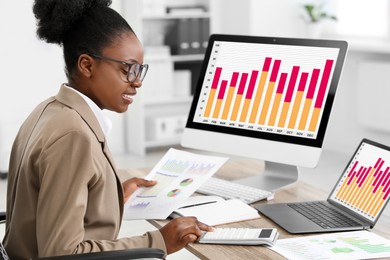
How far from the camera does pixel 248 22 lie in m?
5.75

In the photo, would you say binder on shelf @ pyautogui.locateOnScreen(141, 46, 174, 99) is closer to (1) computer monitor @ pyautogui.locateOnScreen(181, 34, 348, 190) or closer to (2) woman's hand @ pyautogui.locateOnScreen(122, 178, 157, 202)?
(1) computer monitor @ pyautogui.locateOnScreen(181, 34, 348, 190)

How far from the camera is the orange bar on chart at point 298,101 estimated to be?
2285mm

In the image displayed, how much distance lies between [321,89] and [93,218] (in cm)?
93

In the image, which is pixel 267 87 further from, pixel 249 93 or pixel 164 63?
pixel 164 63

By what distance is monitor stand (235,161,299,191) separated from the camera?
7.62 ft

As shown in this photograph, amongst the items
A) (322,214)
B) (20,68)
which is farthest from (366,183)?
(20,68)

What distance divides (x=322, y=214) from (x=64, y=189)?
2.54ft

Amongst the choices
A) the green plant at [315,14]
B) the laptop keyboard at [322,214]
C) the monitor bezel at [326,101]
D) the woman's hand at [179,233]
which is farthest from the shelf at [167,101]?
the woman's hand at [179,233]

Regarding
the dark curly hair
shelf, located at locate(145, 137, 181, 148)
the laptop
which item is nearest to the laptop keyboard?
the laptop

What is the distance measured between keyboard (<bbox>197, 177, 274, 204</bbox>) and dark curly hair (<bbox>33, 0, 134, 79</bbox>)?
2.19ft

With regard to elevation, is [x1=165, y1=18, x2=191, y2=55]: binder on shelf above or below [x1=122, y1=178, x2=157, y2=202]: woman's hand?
above

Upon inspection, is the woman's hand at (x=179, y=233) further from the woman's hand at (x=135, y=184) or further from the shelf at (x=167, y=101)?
the shelf at (x=167, y=101)

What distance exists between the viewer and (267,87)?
235 centimetres

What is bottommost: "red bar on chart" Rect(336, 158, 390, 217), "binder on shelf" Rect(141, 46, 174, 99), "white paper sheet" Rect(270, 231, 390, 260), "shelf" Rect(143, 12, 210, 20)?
"binder on shelf" Rect(141, 46, 174, 99)
